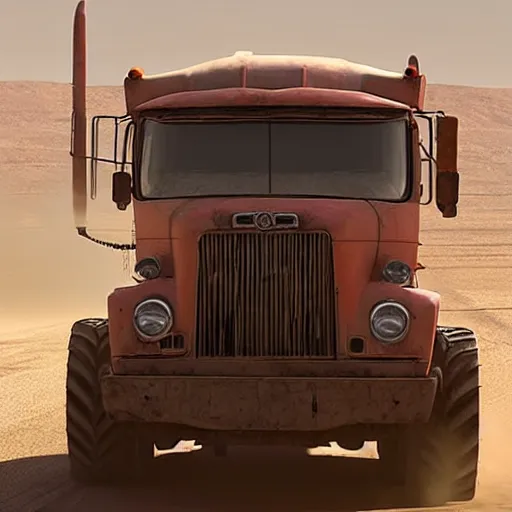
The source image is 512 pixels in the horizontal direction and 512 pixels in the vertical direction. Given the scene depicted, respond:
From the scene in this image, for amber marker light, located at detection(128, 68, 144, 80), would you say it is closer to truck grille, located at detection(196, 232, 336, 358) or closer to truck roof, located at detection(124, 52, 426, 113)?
truck roof, located at detection(124, 52, 426, 113)

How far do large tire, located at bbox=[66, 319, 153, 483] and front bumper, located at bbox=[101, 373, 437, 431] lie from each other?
97 cm

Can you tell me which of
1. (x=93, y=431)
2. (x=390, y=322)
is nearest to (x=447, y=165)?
(x=390, y=322)

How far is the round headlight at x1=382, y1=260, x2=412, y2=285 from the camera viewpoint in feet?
29.1

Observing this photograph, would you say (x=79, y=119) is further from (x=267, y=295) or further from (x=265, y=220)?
(x=267, y=295)

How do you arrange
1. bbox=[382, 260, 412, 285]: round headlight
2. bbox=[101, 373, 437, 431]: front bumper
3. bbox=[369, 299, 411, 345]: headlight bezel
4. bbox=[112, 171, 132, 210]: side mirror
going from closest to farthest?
bbox=[101, 373, 437, 431]: front bumper, bbox=[369, 299, 411, 345]: headlight bezel, bbox=[382, 260, 412, 285]: round headlight, bbox=[112, 171, 132, 210]: side mirror

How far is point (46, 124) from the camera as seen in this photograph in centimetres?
9088

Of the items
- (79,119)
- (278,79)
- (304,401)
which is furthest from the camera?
(79,119)

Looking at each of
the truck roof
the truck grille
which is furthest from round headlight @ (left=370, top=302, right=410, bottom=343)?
the truck roof

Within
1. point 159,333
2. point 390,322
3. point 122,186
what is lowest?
point 159,333

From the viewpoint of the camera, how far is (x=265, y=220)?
8.62 metres

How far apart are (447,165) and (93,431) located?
3.06 metres

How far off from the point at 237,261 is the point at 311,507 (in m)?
1.66

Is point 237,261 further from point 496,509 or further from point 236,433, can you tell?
point 496,509

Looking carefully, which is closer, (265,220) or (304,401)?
(304,401)
